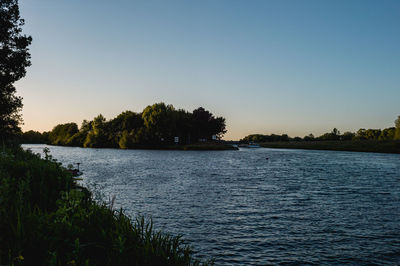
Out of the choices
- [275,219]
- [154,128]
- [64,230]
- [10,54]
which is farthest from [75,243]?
[154,128]

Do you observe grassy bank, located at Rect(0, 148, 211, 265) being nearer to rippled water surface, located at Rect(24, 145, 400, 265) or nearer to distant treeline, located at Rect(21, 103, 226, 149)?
rippled water surface, located at Rect(24, 145, 400, 265)

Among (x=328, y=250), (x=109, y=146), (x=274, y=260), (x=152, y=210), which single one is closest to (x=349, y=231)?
(x=328, y=250)

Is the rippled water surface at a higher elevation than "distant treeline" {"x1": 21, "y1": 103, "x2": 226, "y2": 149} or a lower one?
lower

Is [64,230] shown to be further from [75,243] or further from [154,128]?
[154,128]

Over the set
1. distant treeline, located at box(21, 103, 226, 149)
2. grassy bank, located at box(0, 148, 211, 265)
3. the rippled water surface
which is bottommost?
the rippled water surface

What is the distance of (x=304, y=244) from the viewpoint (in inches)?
532

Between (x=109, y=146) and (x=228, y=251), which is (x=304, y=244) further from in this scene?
(x=109, y=146)

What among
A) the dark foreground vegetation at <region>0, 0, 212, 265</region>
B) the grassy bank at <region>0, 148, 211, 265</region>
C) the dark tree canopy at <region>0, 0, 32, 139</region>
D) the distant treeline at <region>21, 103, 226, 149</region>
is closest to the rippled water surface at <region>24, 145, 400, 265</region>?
the dark foreground vegetation at <region>0, 0, 212, 265</region>

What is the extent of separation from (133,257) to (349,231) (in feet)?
44.1

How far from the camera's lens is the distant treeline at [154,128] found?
146 metres

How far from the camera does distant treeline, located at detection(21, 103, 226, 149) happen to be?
14550cm

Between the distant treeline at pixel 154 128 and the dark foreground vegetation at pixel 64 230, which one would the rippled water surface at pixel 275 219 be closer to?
the dark foreground vegetation at pixel 64 230

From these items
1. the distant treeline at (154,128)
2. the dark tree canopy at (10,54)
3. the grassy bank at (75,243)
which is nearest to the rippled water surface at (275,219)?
the grassy bank at (75,243)

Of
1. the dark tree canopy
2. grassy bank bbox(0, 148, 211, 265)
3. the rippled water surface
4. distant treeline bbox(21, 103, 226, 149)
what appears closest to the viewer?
grassy bank bbox(0, 148, 211, 265)
